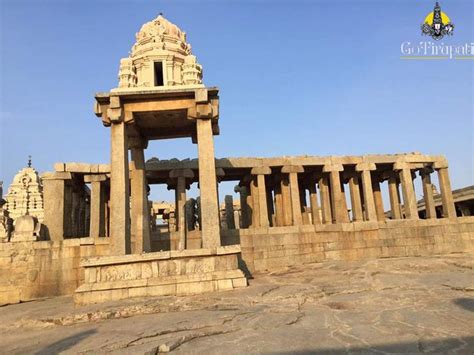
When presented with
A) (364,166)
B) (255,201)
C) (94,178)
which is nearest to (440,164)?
(364,166)

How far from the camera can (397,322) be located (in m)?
5.45

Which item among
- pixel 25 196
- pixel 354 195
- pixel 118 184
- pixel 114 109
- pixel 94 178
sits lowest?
pixel 118 184

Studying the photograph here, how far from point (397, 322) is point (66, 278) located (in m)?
12.2

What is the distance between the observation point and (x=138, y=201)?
1289 cm

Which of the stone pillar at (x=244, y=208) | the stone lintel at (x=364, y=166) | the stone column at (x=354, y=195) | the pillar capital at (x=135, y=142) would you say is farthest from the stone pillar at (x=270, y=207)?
the pillar capital at (x=135, y=142)

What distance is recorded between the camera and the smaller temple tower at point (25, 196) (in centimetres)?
3269

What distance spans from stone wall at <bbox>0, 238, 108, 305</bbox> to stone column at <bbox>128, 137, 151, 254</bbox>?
268 centimetres

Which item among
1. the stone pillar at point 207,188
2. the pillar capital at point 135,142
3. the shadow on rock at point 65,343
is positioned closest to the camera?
the shadow on rock at point 65,343

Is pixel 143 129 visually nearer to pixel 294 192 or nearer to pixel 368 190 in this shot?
pixel 294 192

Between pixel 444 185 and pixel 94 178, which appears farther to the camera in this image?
pixel 444 185

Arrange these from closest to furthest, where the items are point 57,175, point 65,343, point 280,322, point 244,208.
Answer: point 65,343
point 280,322
point 57,175
point 244,208

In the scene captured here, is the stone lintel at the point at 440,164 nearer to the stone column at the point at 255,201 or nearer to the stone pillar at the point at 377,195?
the stone pillar at the point at 377,195

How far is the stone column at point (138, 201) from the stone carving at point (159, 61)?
238cm

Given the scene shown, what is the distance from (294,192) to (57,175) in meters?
11.9
